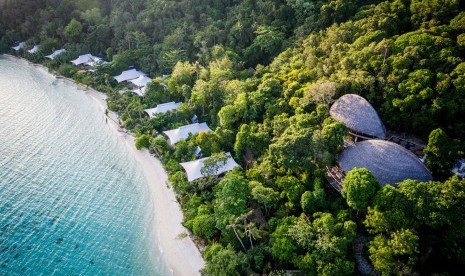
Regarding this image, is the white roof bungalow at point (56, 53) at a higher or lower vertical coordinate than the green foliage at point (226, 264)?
higher

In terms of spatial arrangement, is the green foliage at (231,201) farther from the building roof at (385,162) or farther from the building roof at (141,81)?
the building roof at (141,81)

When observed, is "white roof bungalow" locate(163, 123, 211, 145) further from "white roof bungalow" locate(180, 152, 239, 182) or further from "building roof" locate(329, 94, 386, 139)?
"building roof" locate(329, 94, 386, 139)

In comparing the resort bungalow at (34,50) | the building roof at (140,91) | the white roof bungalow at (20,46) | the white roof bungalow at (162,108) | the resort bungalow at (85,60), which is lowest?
the white roof bungalow at (162,108)

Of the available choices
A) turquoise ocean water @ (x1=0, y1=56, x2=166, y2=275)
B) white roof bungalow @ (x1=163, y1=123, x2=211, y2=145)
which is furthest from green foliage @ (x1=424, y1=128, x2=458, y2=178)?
turquoise ocean water @ (x1=0, y1=56, x2=166, y2=275)

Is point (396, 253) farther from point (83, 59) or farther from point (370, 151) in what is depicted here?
point (83, 59)

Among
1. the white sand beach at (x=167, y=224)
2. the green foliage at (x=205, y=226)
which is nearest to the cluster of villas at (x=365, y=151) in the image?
the white sand beach at (x=167, y=224)

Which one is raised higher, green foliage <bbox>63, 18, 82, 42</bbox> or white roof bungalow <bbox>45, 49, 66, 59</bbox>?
green foliage <bbox>63, 18, 82, 42</bbox>
